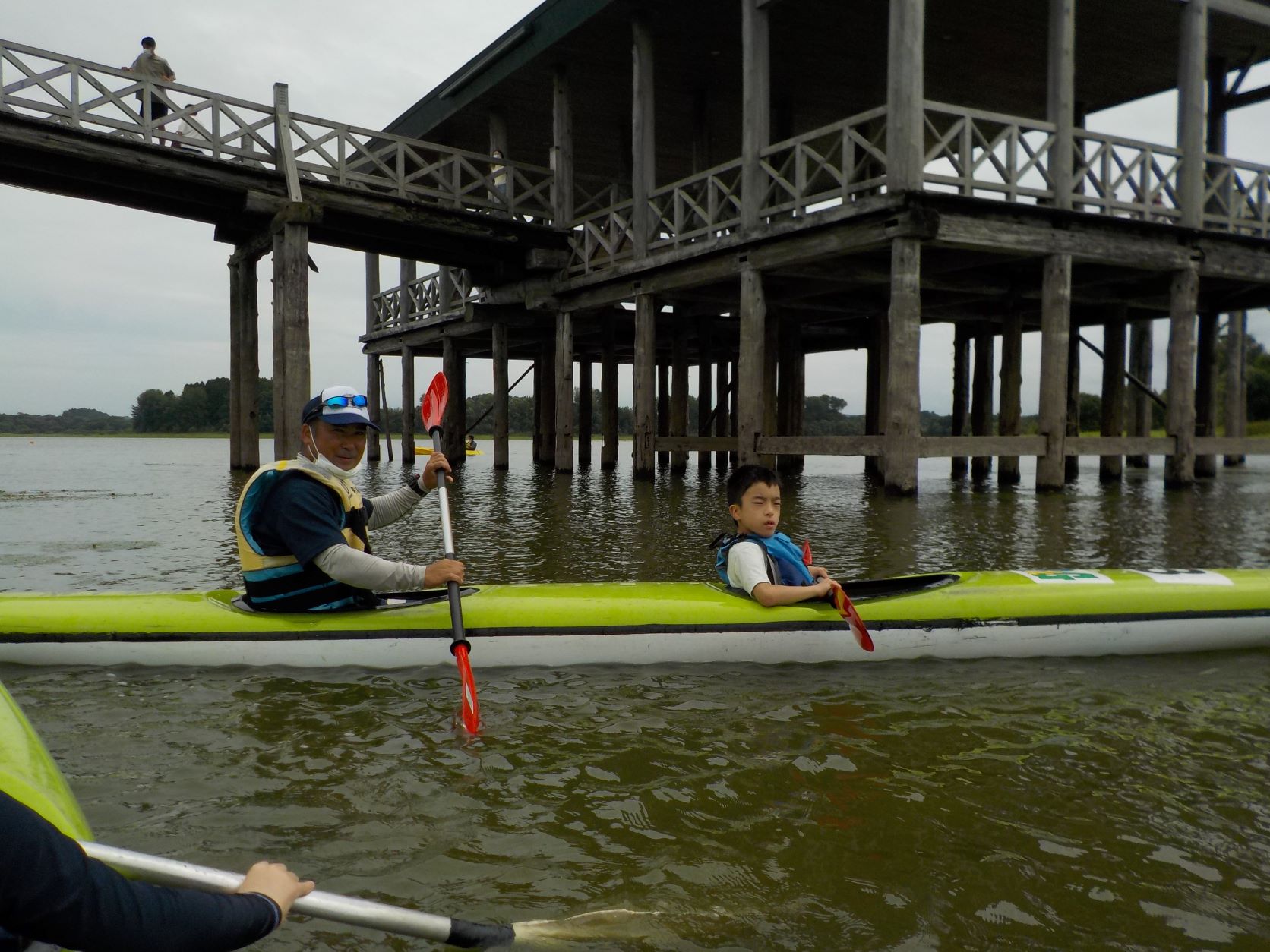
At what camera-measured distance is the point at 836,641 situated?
4273 mm

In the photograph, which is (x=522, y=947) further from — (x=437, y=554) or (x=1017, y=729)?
(x=437, y=554)

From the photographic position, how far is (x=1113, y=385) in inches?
596

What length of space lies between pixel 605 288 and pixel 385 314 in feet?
32.2

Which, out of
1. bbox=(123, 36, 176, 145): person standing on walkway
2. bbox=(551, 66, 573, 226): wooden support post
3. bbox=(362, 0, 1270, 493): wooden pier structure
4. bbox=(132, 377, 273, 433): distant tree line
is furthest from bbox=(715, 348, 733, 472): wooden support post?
bbox=(132, 377, 273, 433): distant tree line

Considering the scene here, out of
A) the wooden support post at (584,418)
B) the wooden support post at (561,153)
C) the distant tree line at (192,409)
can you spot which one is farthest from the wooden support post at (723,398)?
the distant tree line at (192,409)

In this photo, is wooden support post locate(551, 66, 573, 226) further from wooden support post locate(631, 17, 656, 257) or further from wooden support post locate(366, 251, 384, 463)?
wooden support post locate(366, 251, 384, 463)

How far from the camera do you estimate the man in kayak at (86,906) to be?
1.22 metres

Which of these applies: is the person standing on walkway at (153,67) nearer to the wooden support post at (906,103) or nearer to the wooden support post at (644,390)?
the wooden support post at (644,390)

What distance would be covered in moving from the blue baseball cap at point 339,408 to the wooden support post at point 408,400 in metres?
18.0

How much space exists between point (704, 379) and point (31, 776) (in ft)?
59.0

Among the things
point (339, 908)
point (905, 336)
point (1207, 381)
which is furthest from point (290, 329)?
point (1207, 381)

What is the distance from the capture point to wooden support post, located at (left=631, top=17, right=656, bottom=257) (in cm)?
1291

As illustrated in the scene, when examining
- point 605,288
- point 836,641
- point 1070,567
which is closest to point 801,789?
point 836,641

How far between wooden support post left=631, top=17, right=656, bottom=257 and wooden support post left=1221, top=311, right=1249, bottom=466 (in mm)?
11086
